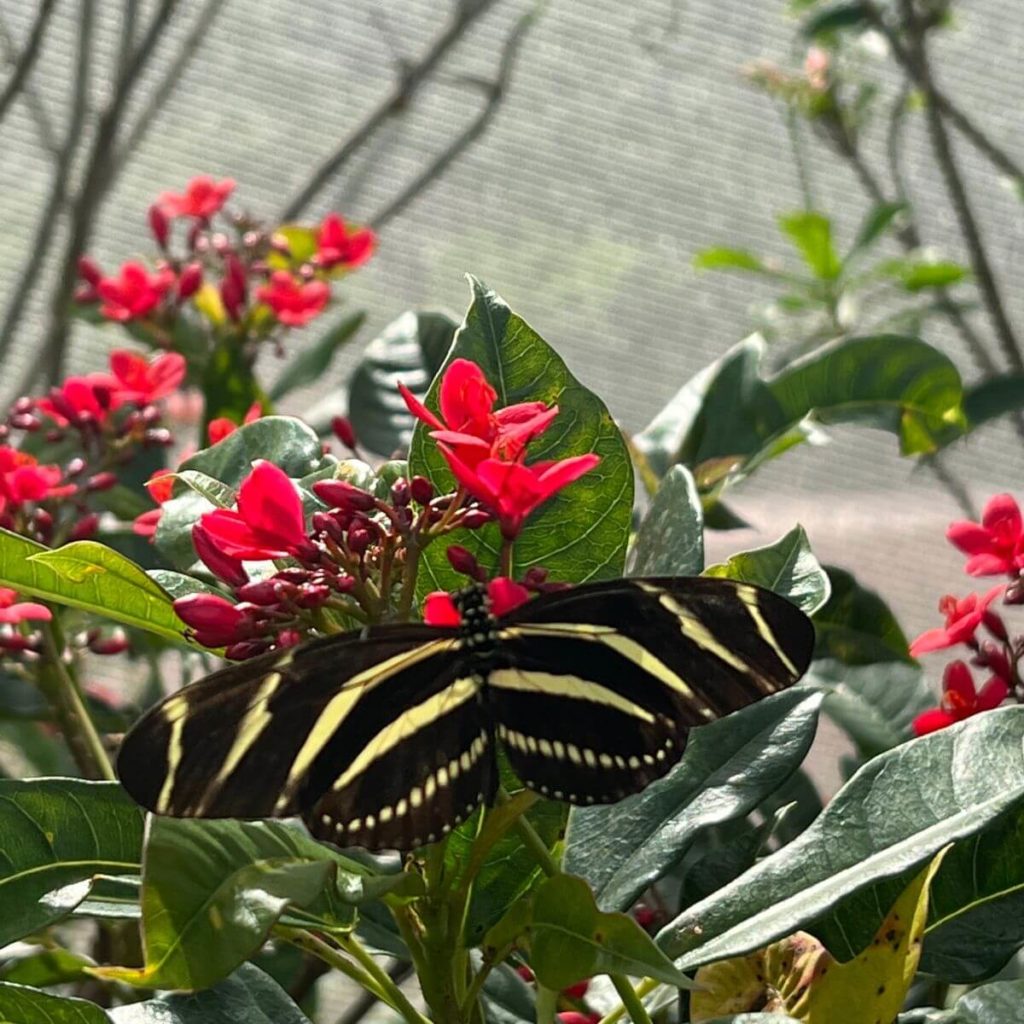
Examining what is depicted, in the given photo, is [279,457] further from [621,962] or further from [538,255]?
[538,255]

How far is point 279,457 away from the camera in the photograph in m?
0.70

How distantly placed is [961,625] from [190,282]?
0.84 meters

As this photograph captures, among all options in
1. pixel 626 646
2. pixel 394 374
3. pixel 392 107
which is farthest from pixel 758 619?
pixel 392 107

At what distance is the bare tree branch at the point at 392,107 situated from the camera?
169 centimetres

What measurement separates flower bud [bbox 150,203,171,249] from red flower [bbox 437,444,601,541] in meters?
1.04

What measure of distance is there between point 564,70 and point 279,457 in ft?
6.26

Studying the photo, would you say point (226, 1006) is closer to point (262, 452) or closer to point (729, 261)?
point (262, 452)

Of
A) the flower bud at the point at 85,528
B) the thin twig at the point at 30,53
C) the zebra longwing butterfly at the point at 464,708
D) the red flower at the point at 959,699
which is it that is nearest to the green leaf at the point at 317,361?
the thin twig at the point at 30,53

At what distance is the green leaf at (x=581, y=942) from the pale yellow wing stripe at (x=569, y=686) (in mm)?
57

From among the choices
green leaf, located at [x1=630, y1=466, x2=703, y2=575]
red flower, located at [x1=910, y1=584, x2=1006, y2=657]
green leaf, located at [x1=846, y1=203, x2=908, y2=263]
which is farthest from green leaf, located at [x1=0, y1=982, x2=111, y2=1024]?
green leaf, located at [x1=846, y1=203, x2=908, y2=263]

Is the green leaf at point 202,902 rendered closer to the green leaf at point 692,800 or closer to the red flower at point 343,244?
the green leaf at point 692,800

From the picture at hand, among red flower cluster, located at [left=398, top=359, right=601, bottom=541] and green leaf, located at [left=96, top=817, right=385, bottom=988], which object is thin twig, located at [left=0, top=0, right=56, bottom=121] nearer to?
red flower cluster, located at [left=398, top=359, right=601, bottom=541]

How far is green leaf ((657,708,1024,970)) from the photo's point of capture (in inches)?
20.8

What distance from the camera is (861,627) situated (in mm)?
961
